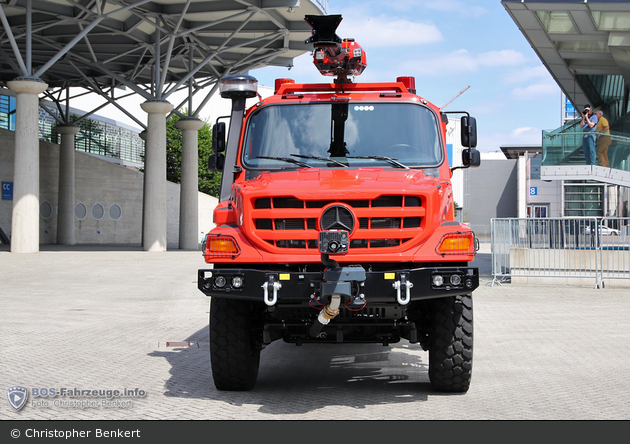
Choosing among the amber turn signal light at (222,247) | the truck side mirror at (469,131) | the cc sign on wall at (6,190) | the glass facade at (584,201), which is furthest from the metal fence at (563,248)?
the cc sign on wall at (6,190)

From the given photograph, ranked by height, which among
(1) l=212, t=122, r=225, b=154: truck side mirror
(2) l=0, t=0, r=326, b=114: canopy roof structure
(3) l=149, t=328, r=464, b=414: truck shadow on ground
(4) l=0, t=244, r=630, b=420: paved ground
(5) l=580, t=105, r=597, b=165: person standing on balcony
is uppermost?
(2) l=0, t=0, r=326, b=114: canopy roof structure

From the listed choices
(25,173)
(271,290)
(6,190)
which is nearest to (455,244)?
(271,290)

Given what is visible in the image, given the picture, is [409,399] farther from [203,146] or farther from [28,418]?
[203,146]

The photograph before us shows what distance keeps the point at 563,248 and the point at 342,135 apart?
11833 millimetres

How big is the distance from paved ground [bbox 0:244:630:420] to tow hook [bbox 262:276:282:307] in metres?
0.92

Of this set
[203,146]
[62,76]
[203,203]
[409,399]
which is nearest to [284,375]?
[409,399]

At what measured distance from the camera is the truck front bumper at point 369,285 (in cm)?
542

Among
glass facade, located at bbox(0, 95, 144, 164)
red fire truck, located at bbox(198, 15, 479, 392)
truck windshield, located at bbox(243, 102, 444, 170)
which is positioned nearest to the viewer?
red fire truck, located at bbox(198, 15, 479, 392)

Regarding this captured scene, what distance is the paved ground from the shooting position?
5.56m

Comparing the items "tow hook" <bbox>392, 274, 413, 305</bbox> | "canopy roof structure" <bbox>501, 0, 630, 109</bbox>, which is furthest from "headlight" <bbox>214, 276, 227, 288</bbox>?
"canopy roof structure" <bbox>501, 0, 630, 109</bbox>

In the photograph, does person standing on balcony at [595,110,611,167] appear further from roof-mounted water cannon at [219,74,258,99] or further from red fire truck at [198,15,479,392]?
roof-mounted water cannon at [219,74,258,99]

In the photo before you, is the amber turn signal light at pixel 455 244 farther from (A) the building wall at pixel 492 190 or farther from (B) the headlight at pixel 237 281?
(A) the building wall at pixel 492 190

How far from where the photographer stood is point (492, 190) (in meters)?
74.7

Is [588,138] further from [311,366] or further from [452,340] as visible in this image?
[452,340]
